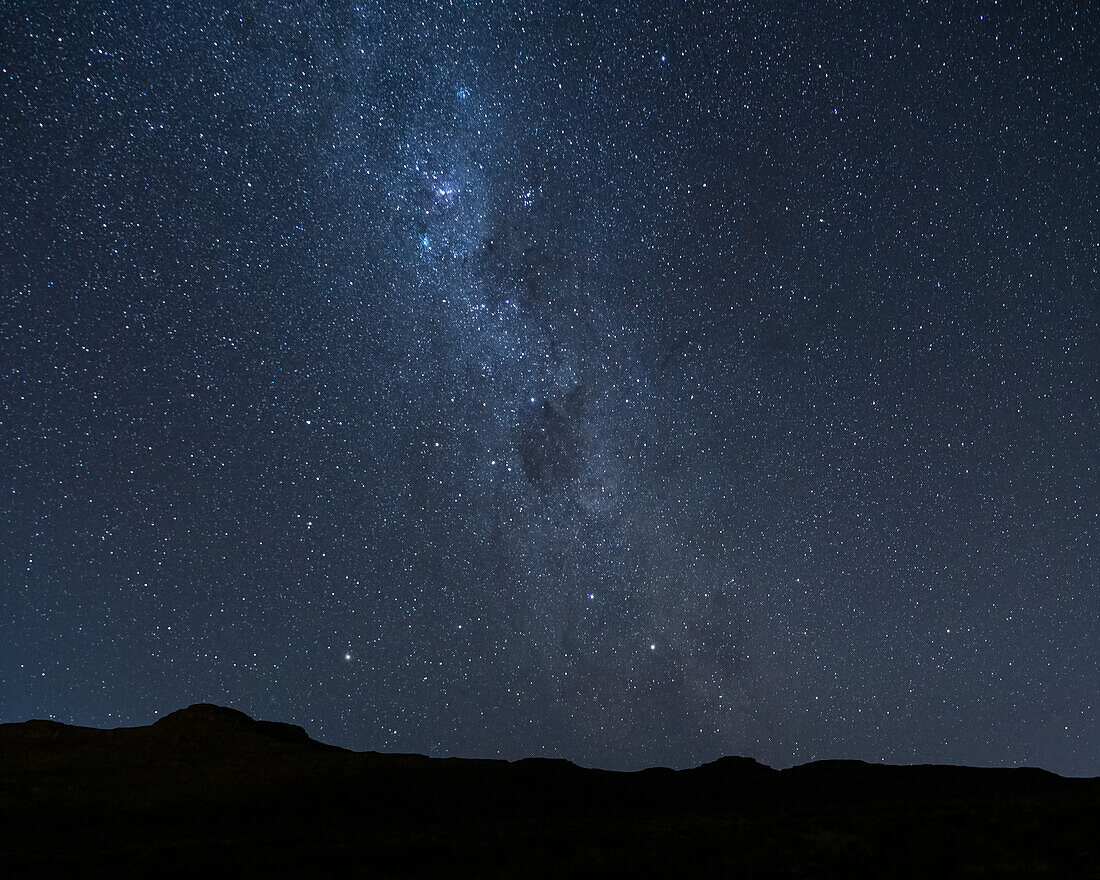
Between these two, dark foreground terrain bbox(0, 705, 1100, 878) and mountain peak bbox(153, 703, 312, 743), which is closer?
dark foreground terrain bbox(0, 705, 1100, 878)

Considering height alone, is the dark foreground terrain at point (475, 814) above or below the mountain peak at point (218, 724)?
below

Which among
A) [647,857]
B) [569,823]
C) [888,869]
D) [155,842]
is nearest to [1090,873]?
[888,869]

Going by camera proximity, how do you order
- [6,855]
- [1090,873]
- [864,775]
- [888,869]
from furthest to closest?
[864,775], [6,855], [888,869], [1090,873]

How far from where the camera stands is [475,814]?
57.7 feet

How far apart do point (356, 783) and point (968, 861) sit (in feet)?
50.2

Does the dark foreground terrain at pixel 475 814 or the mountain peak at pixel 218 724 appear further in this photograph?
the mountain peak at pixel 218 724

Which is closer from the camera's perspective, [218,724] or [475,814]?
[475,814]

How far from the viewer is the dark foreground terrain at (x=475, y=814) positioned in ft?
37.7

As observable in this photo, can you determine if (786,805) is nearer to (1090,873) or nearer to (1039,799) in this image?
(1039,799)

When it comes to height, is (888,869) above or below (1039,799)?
below

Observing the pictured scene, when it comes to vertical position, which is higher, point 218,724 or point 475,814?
point 218,724

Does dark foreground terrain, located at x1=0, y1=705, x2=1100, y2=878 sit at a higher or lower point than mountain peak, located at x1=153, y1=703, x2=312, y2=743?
lower

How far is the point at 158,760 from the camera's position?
21.9m

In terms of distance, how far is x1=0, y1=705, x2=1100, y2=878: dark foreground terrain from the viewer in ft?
37.7
